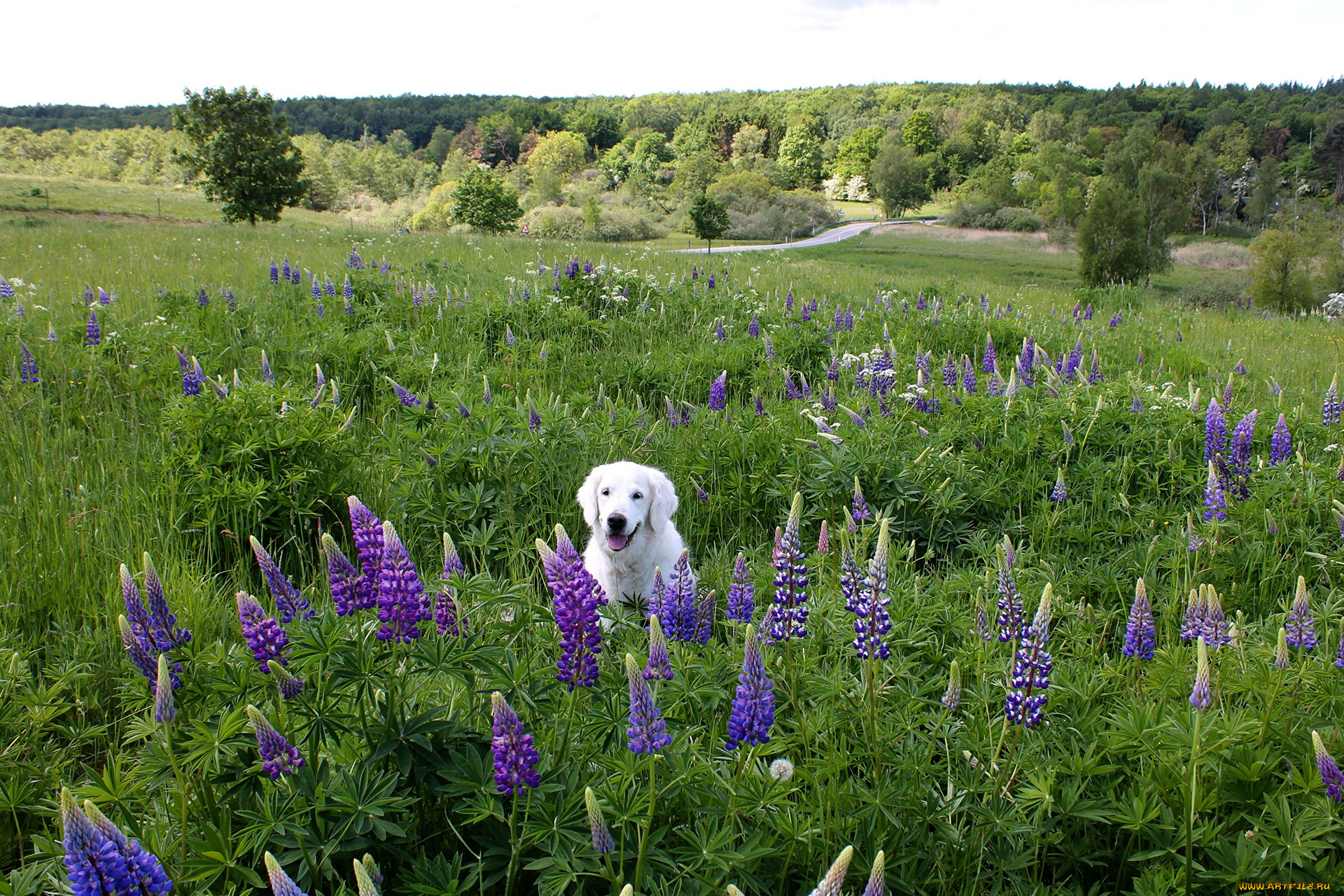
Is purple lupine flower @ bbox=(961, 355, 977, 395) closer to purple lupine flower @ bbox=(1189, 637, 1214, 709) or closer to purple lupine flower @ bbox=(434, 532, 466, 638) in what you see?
purple lupine flower @ bbox=(1189, 637, 1214, 709)

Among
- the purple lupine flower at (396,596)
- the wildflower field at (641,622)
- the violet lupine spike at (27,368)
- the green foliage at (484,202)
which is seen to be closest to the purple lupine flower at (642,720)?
the wildflower field at (641,622)

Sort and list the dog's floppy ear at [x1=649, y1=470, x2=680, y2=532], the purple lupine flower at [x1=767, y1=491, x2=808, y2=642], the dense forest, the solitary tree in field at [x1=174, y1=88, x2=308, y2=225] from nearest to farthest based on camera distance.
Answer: the purple lupine flower at [x1=767, y1=491, x2=808, y2=642] → the dog's floppy ear at [x1=649, y1=470, x2=680, y2=532] → the solitary tree in field at [x1=174, y1=88, x2=308, y2=225] → the dense forest

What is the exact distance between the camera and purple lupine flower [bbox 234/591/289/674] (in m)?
1.59

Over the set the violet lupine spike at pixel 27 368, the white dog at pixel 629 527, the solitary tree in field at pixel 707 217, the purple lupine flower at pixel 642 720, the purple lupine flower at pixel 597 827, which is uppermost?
the solitary tree in field at pixel 707 217

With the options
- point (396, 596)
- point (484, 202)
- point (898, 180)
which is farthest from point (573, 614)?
point (898, 180)

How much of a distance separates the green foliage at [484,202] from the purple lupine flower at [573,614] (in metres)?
38.6

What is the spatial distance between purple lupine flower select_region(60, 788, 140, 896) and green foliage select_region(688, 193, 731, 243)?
130 ft

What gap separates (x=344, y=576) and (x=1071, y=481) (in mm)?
4341

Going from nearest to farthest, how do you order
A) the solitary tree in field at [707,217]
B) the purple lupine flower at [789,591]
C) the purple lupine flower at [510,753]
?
the purple lupine flower at [510,753] < the purple lupine flower at [789,591] < the solitary tree in field at [707,217]

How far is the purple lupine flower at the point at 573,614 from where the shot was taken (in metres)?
1.58

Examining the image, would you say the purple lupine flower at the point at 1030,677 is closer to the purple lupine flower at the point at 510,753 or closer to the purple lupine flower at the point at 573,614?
the purple lupine flower at the point at 573,614

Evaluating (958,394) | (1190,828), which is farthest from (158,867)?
(958,394)

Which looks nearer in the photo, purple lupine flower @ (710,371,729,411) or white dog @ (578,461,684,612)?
white dog @ (578,461,684,612)

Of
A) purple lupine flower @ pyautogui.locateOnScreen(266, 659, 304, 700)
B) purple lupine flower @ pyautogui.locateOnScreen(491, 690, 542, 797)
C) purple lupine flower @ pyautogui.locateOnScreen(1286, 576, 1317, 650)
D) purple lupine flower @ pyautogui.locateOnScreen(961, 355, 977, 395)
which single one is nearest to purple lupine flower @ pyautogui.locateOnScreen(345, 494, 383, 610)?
purple lupine flower @ pyautogui.locateOnScreen(266, 659, 304, 700)
